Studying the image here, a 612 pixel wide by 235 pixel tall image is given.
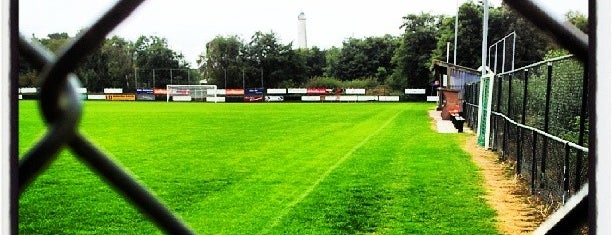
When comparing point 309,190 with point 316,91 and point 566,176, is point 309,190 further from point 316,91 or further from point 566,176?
point 316,91

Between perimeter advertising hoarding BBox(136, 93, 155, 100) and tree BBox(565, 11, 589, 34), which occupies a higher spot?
tree BBox(565, 11, 589, 34)

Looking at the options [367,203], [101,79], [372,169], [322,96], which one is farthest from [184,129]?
[322,96]

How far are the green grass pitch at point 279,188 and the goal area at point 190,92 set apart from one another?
14248mm

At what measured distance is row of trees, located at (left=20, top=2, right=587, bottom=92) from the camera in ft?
54.0

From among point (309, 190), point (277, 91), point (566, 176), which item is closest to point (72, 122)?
point (566, 176)

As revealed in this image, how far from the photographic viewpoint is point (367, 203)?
3.69 metres

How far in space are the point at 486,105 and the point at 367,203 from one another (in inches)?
120

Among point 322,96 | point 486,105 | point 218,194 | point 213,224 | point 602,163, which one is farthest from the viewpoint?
point 322,96

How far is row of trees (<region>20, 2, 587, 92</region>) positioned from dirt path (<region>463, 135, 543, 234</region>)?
9.59 m

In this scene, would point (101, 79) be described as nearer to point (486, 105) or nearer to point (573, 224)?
point (486, 105)

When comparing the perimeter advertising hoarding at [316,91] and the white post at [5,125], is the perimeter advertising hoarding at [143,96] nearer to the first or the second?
the perimeter advertising hoarding at [316,91]

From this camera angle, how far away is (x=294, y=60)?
20906 millimetres

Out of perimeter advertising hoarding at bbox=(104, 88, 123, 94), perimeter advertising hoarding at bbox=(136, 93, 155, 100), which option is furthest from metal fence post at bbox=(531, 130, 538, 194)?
perimeter advertising hoarding at bbox=(136, 93, 155, 100)

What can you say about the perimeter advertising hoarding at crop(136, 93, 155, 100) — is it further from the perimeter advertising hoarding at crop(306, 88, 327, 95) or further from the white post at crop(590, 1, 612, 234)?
the white post at crop(590, 1, 612, 234)
